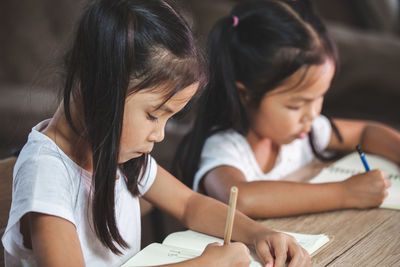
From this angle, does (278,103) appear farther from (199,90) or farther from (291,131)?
(199,90)

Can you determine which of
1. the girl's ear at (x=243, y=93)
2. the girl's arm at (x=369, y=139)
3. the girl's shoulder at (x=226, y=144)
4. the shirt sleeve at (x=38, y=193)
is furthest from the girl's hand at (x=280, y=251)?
the girl's arm at (x=369, y=139)

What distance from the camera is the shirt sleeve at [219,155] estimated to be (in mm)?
1203

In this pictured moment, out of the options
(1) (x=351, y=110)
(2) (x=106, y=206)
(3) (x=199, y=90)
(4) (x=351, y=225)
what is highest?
(3) (x=199, y=90)

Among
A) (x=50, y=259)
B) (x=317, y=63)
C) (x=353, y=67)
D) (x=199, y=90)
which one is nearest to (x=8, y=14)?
(x=353, y=67)

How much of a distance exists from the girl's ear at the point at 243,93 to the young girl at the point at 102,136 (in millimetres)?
435

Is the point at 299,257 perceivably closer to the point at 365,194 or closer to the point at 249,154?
the point at 365,194

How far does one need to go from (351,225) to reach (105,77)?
1.66 ft

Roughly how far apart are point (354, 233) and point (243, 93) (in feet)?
1.57

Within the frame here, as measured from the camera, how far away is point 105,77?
766mm

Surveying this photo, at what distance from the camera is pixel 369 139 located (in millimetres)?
1444

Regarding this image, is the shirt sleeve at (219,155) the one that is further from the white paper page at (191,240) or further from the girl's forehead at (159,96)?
the girl's forehead at (159,96)

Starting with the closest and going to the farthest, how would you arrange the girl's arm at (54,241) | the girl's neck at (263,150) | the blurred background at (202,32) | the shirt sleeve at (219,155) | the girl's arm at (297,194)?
the girl's arm at (54,241), the girl's arm at (297,194), the shirt sleeve at (219,155), the girl's neck at (263,150), the blurred background at (202,32)

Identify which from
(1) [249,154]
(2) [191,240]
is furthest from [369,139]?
(2) [191,240]

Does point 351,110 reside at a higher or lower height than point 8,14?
lower
